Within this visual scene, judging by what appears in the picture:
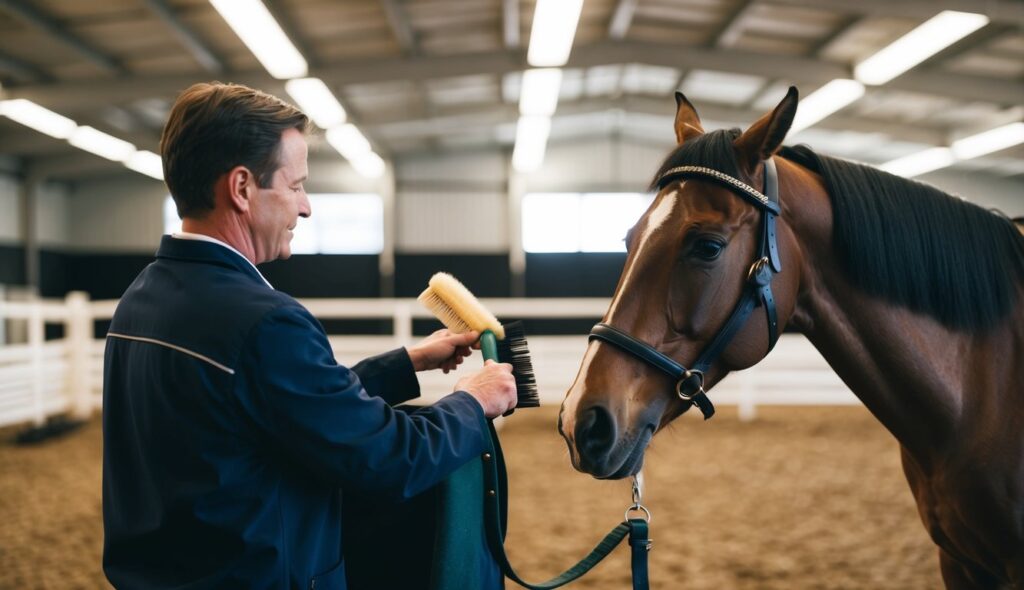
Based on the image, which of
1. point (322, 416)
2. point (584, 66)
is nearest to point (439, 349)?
point (322, 416)

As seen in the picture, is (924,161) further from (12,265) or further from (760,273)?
(12,265)

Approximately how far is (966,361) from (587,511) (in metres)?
3.12

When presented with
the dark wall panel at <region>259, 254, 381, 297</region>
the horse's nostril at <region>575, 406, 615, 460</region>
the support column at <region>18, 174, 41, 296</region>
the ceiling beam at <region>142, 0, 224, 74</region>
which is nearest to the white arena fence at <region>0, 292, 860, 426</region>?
the ceiling beam at <region>142, 0, 224, 74</region>

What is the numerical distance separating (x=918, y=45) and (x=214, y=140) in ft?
29.6

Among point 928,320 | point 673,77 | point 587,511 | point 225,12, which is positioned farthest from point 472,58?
point 928,320

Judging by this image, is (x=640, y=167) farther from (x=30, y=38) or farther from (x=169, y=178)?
(x=169, y=178)

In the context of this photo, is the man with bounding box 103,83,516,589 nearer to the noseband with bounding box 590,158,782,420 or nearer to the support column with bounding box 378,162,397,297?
the noseband with bounding box 590,158,782,420

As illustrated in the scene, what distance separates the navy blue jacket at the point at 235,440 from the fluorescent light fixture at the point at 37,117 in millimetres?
10293

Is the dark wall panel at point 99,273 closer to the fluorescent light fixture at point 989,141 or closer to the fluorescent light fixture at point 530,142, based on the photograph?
the fluorescent light fixture at point 530,142

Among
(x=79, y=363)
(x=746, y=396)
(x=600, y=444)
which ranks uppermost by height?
(x=600, y=444)

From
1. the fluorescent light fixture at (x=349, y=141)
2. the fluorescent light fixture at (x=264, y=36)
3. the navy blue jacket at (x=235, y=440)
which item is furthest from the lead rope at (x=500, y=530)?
the fluorescent light fixture at (x=349, y=141)

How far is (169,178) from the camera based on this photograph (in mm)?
1263

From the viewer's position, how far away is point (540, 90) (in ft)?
35.6

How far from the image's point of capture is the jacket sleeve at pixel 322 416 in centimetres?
112
